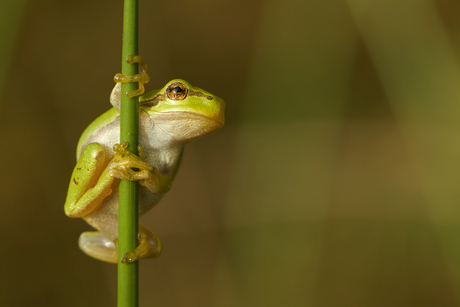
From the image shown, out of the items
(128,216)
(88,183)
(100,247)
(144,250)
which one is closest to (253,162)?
(100,247)

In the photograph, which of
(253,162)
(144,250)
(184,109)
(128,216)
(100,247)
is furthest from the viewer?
(253,162)

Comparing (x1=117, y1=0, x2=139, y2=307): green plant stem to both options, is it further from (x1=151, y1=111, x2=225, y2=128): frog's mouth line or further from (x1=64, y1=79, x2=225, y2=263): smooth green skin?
(x1=151, y1=111, x2=225, y2=128): frog's mouth line

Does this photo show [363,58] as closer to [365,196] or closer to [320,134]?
[320,134]

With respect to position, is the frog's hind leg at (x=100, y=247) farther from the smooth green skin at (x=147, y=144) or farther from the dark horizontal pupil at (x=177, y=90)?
the dark horizontal pupil at (x=177, y=90)

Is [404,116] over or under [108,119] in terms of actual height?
over

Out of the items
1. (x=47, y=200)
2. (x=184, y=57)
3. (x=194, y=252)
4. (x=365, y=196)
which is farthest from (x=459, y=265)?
(x=47, y=200)

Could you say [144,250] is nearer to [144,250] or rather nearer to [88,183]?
[144,250]

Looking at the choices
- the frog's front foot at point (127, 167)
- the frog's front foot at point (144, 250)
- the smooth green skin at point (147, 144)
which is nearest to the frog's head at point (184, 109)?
the smooth green skin at point (147, 144)
